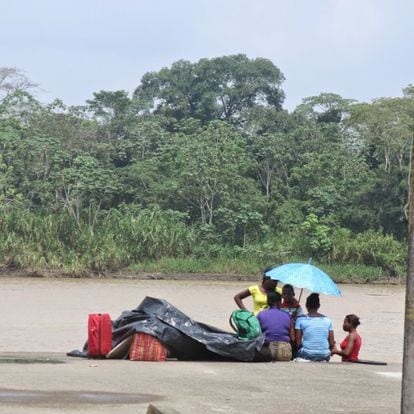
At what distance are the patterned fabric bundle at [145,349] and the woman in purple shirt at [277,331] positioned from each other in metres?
1.18

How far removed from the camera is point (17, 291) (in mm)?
29938

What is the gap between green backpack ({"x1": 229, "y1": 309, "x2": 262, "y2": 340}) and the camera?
1009cm

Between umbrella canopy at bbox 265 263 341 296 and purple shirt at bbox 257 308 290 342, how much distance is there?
1.29 ft

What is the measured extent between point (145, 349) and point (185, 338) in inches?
18.1

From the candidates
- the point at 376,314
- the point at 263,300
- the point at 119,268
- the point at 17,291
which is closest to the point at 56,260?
the point at 119,268

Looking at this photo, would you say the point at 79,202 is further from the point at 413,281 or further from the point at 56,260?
the point at 413,281

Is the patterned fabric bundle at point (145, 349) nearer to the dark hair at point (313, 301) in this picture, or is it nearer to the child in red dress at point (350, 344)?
the dark hair at point (313, 301)

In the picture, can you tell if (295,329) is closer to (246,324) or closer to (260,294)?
(260,294)

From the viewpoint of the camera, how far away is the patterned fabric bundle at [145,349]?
978 centimetres

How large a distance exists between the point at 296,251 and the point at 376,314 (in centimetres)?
1493

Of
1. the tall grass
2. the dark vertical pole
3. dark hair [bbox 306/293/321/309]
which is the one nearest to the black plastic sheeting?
dark hair [bbox 306/293/321/309]

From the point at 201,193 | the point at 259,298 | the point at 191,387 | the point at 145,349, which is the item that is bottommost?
the point at 191,387

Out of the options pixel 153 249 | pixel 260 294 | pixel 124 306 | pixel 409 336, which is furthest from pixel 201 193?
pixel 409 336

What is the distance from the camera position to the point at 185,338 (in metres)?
10.0
